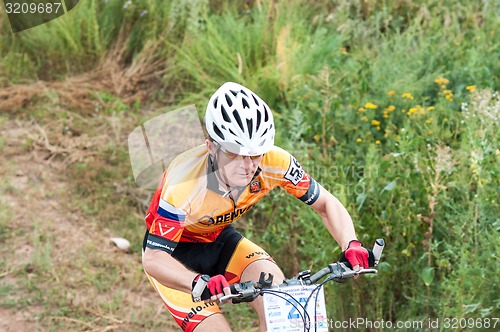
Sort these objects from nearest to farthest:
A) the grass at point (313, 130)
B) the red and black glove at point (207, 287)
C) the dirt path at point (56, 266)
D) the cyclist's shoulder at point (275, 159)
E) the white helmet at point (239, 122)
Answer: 1. the red and black glove at point (207, 287)
2. the white helmet at point (239, 122)
3. the cyclist's shoulder at point (275, 159)
4. the grass at point (313, 130)
5. the dirt path at point (56, 266)

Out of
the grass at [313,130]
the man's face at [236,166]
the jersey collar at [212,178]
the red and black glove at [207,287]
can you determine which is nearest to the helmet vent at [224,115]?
the man's face at [236,166]

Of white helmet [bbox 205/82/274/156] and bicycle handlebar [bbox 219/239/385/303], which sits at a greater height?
white helmet [bbox 205/82/274/156]

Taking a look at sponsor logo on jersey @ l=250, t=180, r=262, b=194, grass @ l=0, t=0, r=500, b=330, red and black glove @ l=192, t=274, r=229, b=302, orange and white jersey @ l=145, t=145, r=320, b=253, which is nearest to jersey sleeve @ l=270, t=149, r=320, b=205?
orange and white jersey @ l=145, t=145, r=320, b=253

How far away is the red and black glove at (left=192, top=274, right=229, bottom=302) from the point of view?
3.14 metres

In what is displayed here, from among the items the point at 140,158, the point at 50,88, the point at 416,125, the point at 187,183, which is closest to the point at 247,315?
the point at 140,158

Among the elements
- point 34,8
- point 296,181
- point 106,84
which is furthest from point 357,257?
point 34,8

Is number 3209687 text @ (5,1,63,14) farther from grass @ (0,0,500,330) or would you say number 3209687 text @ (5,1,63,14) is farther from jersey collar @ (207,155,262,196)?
jersey collar @ (207,155,262,196)

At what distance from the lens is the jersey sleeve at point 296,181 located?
12.9ft

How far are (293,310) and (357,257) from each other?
427 mm

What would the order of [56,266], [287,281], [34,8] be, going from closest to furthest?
[287,281], [56,266], [34,8]

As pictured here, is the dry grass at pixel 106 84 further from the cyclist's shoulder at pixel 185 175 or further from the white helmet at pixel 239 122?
the white helmet at pixel 239 122

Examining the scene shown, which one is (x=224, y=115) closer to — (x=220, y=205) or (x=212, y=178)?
(x=212, y=178)

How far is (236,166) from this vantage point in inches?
142

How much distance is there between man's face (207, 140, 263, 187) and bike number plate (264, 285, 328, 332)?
61 cm
